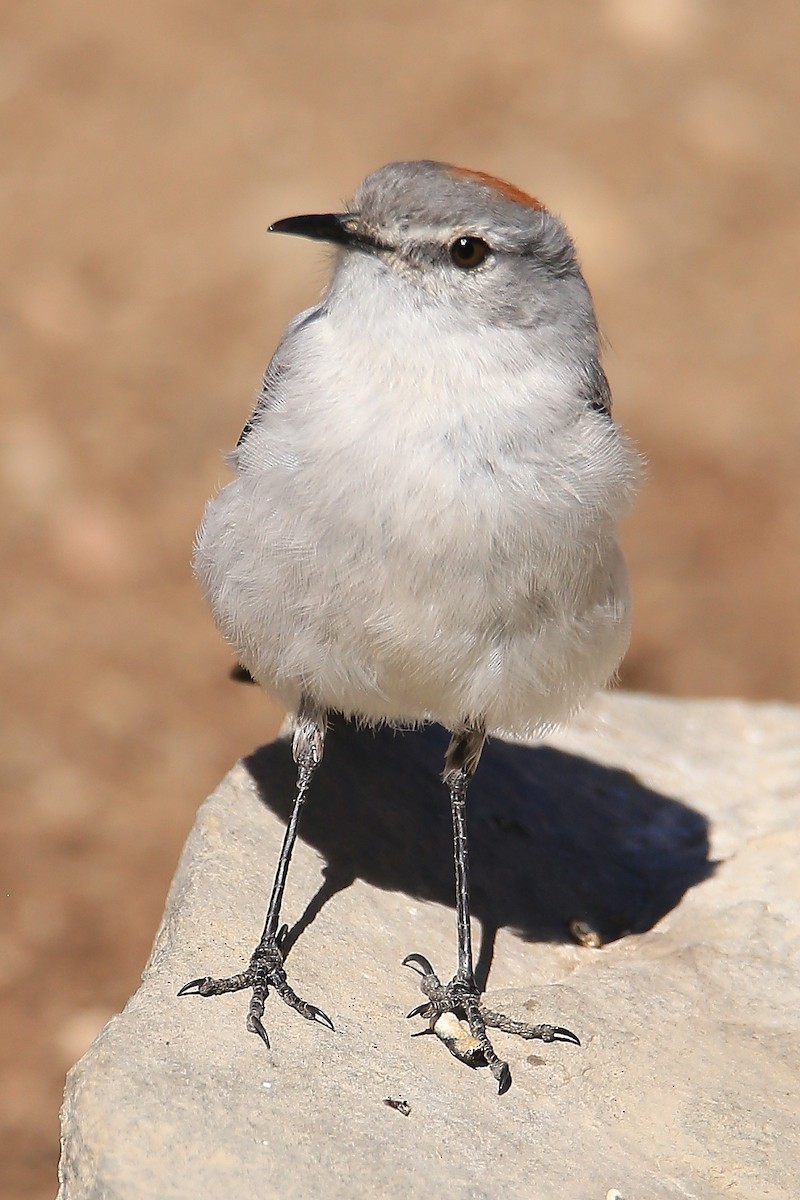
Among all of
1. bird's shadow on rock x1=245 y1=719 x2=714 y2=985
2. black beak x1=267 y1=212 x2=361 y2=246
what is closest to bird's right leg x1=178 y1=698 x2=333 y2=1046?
bird's shadow on rock x1=245 y1=719 x2=714 y2=985

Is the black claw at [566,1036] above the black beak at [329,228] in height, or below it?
below

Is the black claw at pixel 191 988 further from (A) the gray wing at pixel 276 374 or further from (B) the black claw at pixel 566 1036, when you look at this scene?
(A) the gray wing at pixel 276 374

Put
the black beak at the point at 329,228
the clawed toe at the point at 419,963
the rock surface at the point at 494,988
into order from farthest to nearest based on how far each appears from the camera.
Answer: the clawed toe at the point at 419,963, the black beak at the point at 329,228, the rock surface at the point at 494,988

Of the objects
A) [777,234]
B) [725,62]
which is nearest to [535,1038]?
[777,234]

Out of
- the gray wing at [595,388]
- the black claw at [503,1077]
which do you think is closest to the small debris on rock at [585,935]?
the black claw at [503,1077]

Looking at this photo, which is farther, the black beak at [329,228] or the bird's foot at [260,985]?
the bird's foot at [260,985]

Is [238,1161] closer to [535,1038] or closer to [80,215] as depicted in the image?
[535,1038]

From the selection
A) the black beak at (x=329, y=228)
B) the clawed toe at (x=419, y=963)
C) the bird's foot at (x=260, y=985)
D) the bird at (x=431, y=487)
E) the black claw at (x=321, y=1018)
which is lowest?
the clawed toe at (x=419, y=963)

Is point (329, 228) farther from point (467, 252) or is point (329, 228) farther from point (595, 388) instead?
point (595, 388)

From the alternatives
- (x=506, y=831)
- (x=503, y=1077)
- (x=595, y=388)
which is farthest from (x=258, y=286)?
(x=503, y=1077)
